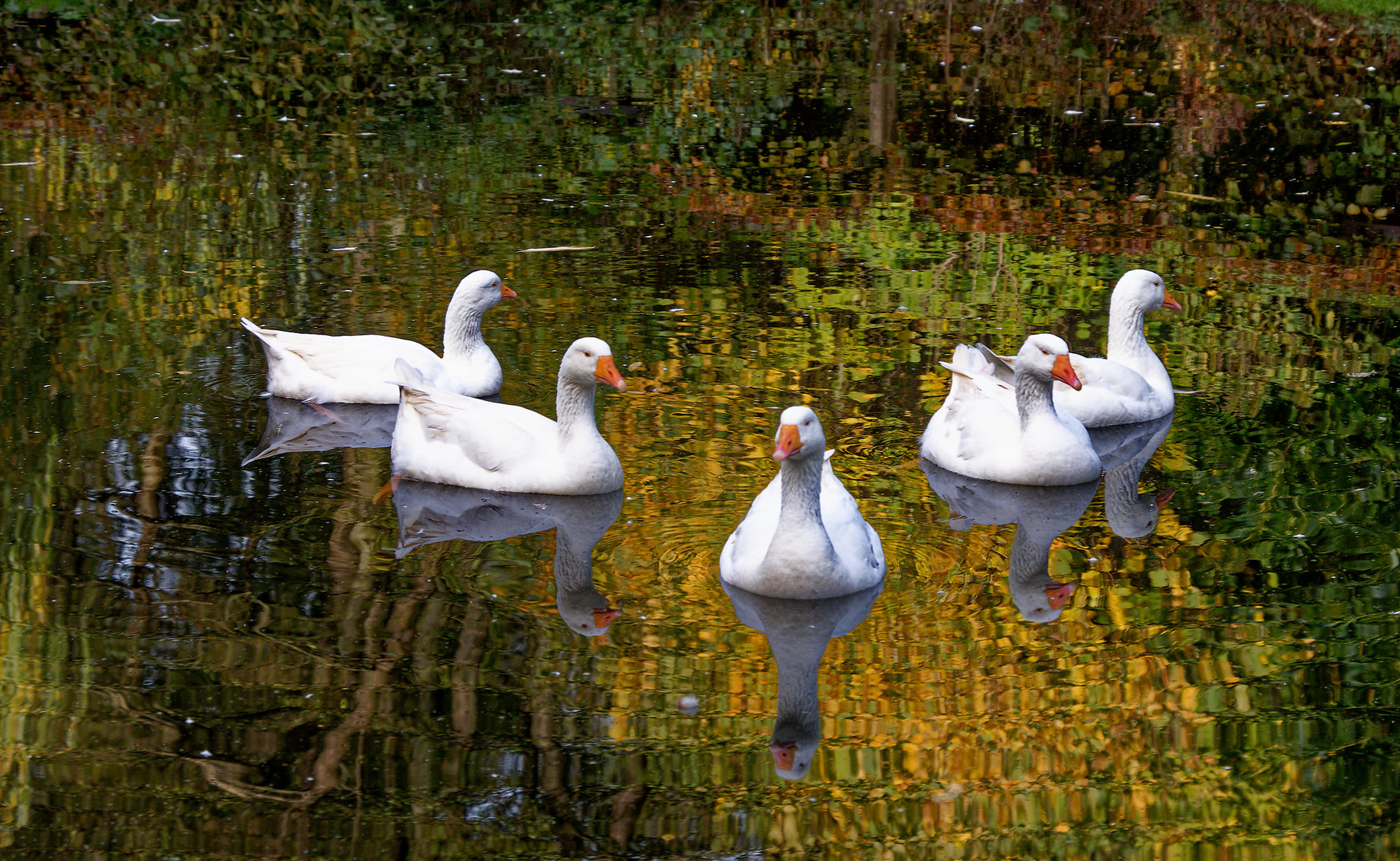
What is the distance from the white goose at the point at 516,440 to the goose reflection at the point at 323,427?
0.57 m

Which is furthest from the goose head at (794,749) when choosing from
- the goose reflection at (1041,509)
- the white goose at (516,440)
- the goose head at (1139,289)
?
the goose head at (1139,289)

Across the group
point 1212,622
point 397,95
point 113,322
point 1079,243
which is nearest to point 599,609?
point 1212,622

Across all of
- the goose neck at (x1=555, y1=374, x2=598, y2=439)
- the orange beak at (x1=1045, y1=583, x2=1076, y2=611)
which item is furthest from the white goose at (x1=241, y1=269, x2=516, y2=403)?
the orange beak at (x1=1045, y1=583, x2=1076, y2=611)

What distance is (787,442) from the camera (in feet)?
19.7

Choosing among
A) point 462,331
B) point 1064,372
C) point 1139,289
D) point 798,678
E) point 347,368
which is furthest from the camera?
point 1139,289

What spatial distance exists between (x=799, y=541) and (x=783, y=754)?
1161 mm

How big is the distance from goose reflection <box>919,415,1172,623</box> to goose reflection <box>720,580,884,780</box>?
755mm

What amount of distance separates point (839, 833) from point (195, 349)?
233 inches

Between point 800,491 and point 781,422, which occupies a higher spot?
point 781,422

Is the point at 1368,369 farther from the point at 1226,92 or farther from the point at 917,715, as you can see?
the point at 1226,92

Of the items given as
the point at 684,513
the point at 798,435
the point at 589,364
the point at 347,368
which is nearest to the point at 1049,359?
the point at 684,513

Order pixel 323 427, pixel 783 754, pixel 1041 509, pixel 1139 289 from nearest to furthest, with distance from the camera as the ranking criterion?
pixel 783 754
pixel 1041 509
pixel 323 427
pixel 1139 289

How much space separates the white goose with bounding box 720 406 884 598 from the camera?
6.13m

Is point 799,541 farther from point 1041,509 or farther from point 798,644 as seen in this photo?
point 1041,509
